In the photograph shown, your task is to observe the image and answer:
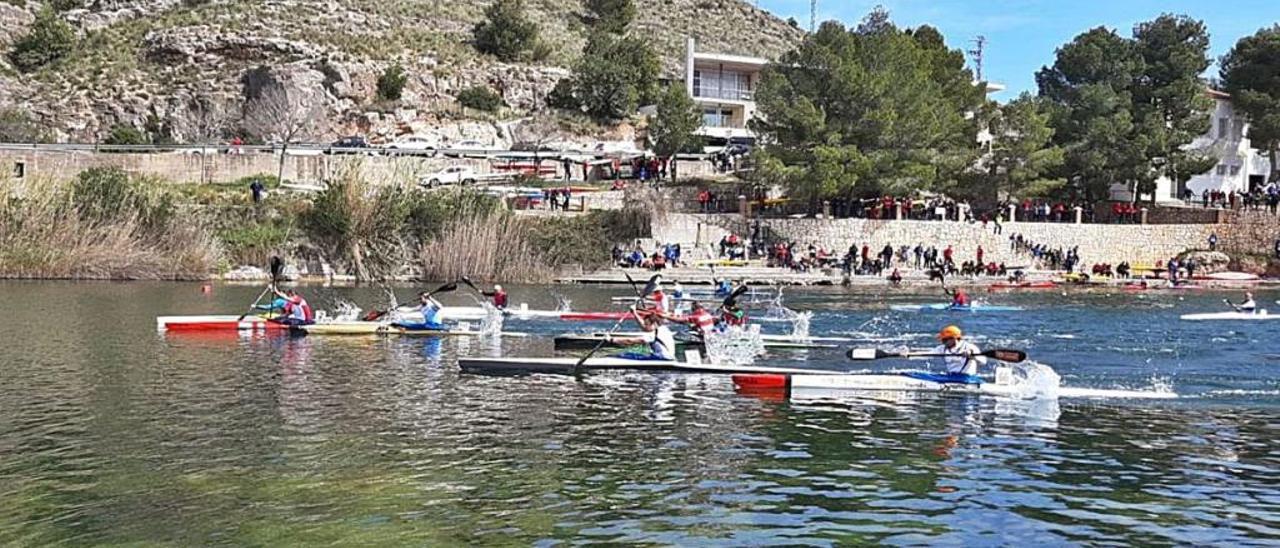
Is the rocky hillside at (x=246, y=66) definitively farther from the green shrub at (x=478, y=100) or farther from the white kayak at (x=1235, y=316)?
the white kayak at (x=1235, y=316)

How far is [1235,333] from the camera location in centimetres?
3875

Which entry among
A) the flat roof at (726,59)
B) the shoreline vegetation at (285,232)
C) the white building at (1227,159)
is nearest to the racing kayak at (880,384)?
the shoreline vegetation at (285,232)

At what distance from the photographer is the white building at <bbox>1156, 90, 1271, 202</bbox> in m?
91.5

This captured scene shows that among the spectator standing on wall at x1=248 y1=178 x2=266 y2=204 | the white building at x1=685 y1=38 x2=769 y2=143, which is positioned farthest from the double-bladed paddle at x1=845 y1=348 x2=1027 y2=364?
the white building at x1=685 y1=38 x2=769 y2=143

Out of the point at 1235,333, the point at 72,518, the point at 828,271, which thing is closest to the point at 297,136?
the point at 828,271

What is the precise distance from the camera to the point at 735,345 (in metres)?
31.5

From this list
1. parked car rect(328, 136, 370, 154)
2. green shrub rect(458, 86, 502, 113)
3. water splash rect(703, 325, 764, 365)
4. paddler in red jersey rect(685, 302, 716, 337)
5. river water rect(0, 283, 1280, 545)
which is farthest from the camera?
green shrub rect(458, 86, 502, 113)

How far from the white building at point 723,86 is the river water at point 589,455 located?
66838 mm

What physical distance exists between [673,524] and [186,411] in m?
11.4

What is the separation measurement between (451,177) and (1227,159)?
200 ft

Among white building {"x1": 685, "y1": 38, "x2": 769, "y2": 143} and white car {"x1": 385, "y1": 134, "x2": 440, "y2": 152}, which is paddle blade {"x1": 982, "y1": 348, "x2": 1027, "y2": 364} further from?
white building {"x1": 685, "y1": 38, "x2": 769, "y2": 143}

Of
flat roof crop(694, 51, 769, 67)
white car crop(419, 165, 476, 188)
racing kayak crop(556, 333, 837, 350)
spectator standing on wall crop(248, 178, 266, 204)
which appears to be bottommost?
racing kayak crop(556, 333, 837, 350)

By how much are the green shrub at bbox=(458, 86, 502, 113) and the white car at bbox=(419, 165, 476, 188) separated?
1944cm

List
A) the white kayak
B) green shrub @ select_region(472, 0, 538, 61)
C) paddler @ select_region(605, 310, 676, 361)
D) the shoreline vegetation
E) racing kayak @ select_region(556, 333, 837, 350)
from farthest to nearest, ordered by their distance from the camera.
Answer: green shrub @ select_region(472, 0, 538, 61)
the shoreline vegetation
the white kayak
racing kayak @ select_region(556, 333, 837, 350)
paddler @ select_region(605, 310, 676, 361)
